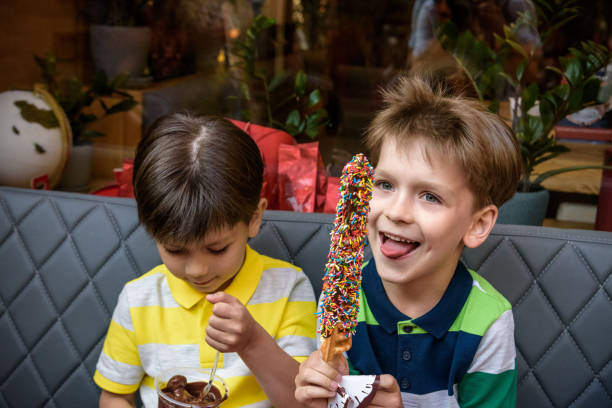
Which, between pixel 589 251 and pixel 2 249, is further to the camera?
pixel 2 249

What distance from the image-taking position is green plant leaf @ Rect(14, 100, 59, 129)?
6.02 feet

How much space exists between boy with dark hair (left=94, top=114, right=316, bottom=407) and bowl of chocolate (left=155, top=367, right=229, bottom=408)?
0.19 ft

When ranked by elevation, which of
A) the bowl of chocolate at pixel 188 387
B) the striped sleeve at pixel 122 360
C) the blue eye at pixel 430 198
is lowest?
the striped sleeve at pixel 122 360

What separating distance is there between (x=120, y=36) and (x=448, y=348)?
1821mm

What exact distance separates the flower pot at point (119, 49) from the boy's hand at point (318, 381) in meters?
1.79

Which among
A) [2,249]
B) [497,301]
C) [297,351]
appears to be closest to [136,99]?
[2,249]

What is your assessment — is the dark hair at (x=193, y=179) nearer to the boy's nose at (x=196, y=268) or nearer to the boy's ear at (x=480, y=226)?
the boy's nose at (x=196, y=268)

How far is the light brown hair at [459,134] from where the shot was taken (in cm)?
97

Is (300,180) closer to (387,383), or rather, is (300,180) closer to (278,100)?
(278,100)

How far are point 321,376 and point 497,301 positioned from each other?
1.30 ft

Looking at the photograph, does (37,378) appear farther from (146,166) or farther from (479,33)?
(479,33)

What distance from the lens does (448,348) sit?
40.4 inches

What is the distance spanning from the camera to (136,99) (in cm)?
234

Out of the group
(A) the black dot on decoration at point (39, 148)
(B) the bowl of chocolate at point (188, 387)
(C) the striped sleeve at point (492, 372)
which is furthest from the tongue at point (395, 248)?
(A) the black dot on decoration at point (39, 148)
